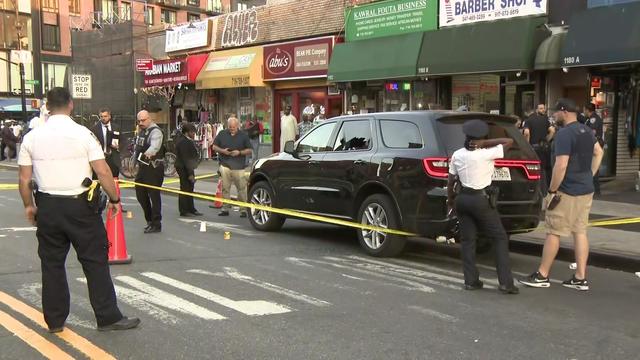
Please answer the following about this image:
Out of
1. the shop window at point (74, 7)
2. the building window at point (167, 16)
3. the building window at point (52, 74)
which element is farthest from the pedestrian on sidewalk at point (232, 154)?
the building window at point (167, 16)

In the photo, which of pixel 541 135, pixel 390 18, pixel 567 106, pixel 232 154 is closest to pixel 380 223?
pixel 567 106

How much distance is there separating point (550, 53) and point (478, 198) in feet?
25.7

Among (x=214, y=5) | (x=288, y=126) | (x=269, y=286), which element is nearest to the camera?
(x=269, y=286)

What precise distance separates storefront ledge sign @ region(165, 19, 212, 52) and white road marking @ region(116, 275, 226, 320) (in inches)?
709

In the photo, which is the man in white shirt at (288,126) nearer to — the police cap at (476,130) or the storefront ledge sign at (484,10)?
the storefront ledge sign at (484,10)

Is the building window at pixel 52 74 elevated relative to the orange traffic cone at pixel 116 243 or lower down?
elevated

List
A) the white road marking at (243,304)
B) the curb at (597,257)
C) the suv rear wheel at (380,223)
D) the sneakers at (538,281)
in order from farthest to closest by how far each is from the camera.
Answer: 1. the suv rear wheel at (380,223)
2. the curb at (597,257)
3. the sneakers at (538,281)
4. the white road marking at (243,304)

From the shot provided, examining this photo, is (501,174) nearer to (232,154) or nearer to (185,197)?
(232,154)

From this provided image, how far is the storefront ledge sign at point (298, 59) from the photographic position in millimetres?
18656

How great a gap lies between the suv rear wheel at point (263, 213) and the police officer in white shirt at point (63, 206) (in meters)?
5.03

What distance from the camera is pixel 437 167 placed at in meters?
7.24

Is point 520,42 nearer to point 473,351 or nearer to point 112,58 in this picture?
point 473,351

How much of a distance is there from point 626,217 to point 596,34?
381 centimetres

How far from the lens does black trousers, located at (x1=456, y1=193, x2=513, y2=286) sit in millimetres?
6270
